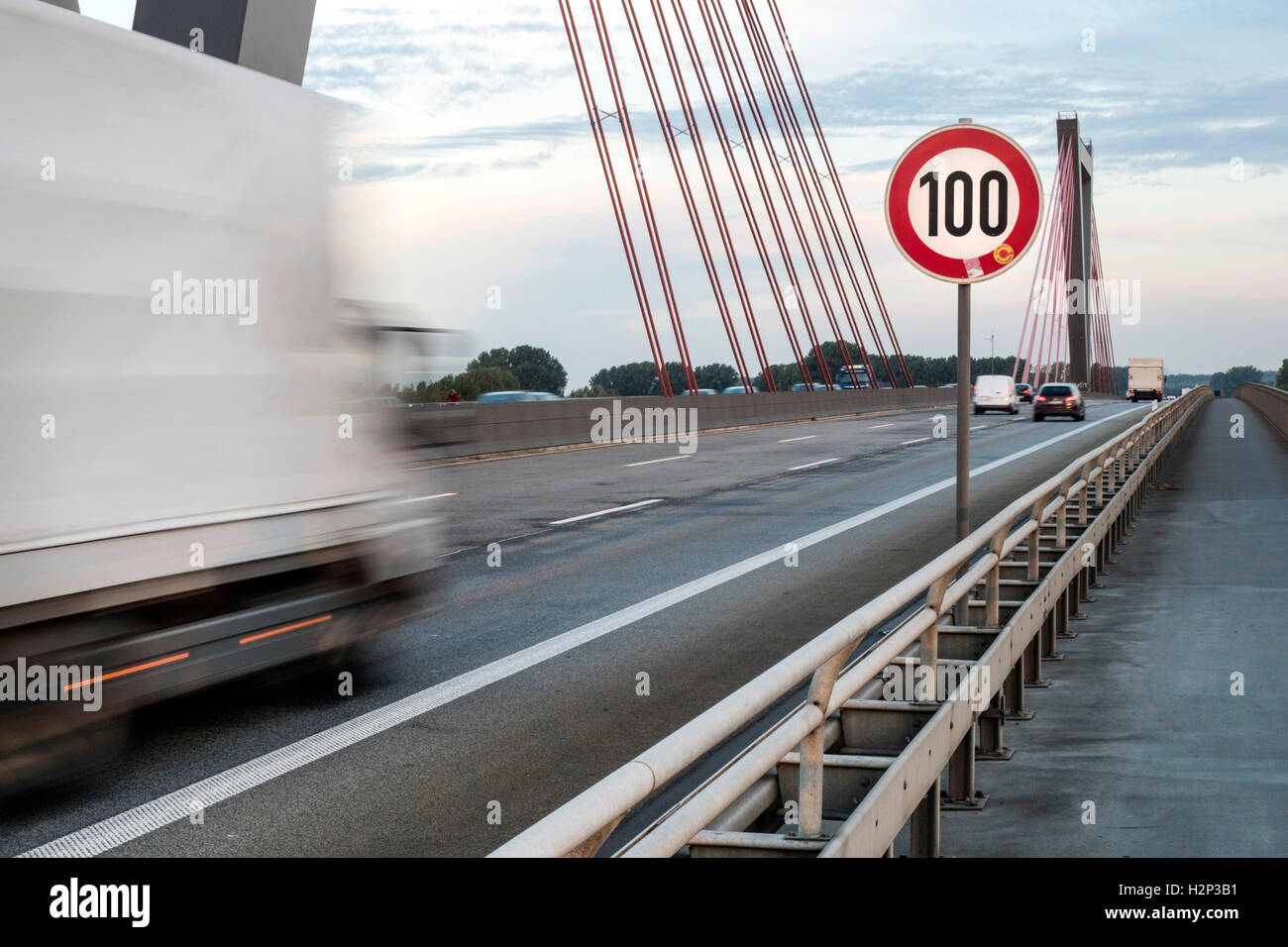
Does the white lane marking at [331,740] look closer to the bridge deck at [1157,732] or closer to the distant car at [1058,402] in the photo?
the bridge deck at [1157,732]

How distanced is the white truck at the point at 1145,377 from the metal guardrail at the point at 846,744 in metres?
97.1

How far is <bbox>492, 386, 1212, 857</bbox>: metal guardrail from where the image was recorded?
2.45 meters

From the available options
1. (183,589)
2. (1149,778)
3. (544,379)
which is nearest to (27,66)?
(183,589)

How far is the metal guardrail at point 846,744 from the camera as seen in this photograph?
245cm

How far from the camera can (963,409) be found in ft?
19.6

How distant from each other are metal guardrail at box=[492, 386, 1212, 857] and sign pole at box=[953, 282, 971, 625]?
0.45 ft

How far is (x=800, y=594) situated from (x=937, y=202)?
14.8ft

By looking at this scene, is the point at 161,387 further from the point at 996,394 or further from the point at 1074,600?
the point at 996,394

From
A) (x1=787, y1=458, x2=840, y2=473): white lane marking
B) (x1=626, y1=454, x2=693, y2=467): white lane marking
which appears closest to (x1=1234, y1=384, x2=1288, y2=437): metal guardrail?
(x1=787, y1=458, x2=840, y2=473): white lane marking

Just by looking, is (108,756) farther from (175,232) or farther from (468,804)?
(175,232)

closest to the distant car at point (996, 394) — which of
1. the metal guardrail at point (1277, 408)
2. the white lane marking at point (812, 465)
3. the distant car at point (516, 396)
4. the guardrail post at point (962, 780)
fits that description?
the metal guardrail at point (1277, 408)

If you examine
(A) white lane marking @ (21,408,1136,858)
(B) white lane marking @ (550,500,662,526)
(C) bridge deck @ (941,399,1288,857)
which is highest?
(B) white lane marking @ (550,500,662,526)

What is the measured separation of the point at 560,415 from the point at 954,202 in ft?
73.9

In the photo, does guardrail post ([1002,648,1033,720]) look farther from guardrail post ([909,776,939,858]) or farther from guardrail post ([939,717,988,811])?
guardrail post ([909,776,939,858])
